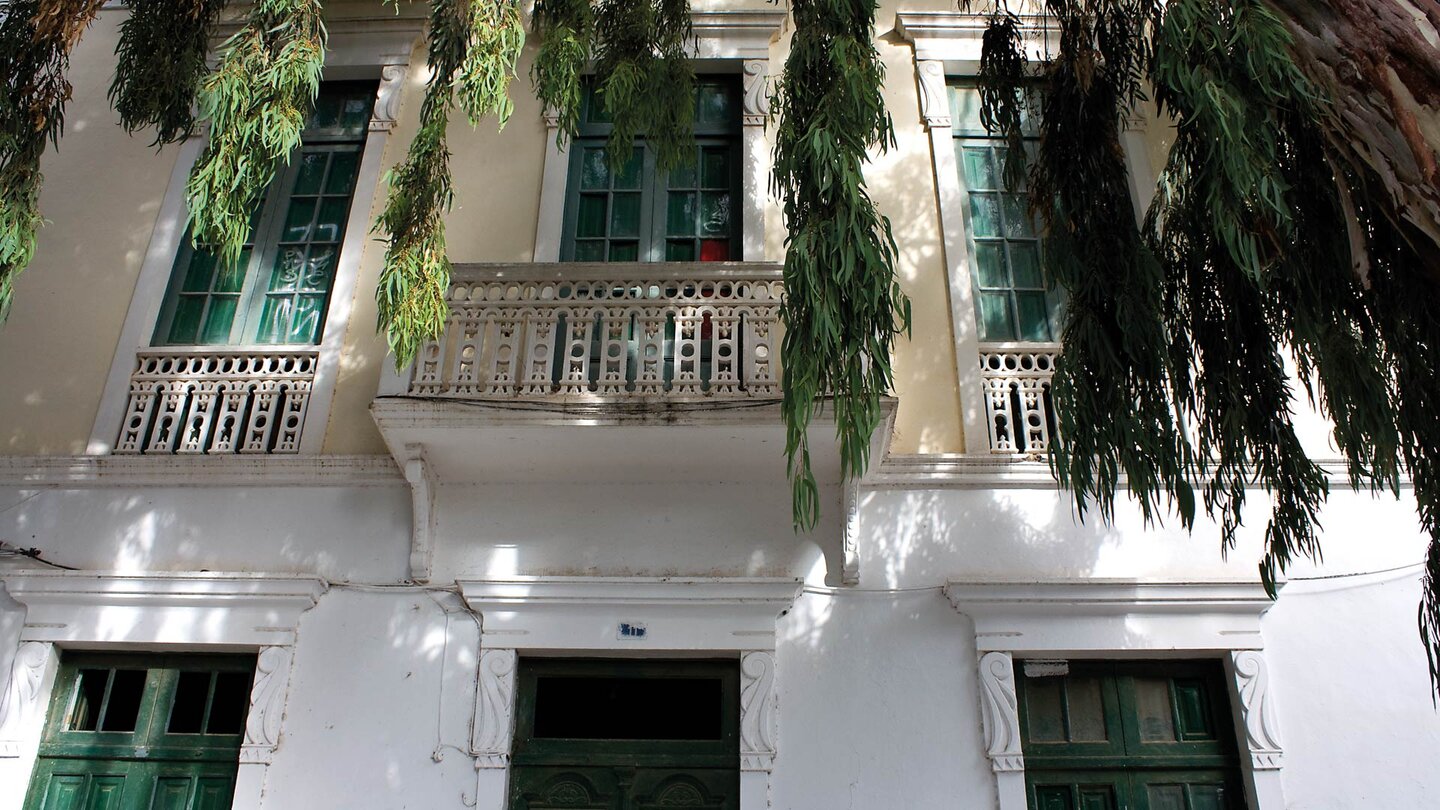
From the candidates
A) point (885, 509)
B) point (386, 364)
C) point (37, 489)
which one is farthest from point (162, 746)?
point (885, 509)

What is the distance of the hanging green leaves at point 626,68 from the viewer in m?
5.21

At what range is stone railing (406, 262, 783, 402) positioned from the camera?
568cm

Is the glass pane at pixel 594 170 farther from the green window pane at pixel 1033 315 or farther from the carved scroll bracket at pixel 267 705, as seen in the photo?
the carved scroll bracket at pixel 267 705

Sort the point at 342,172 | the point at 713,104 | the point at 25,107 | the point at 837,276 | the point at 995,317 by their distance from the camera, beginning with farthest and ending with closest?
the point at 713,104 < the point at 342,172 < the point at 995,317 < the point at 25,107 < the point at 837,276

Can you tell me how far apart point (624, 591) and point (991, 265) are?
3.16 meters

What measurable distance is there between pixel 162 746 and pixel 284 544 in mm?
1194

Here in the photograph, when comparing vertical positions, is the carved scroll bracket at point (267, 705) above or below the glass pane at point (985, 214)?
below

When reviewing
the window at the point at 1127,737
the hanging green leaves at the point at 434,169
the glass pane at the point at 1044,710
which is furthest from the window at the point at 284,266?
the window at the point at 1127,737

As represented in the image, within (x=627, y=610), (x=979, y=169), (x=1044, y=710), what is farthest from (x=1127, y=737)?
(x=979, y=169)

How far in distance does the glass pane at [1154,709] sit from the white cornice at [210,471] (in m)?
4.24

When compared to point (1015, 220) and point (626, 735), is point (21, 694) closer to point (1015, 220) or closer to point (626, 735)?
point (626, 735)

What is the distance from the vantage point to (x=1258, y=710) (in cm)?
548

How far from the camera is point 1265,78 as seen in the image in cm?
A: 398

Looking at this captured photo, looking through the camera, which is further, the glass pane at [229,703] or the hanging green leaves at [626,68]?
the glass pane at [229,703]
